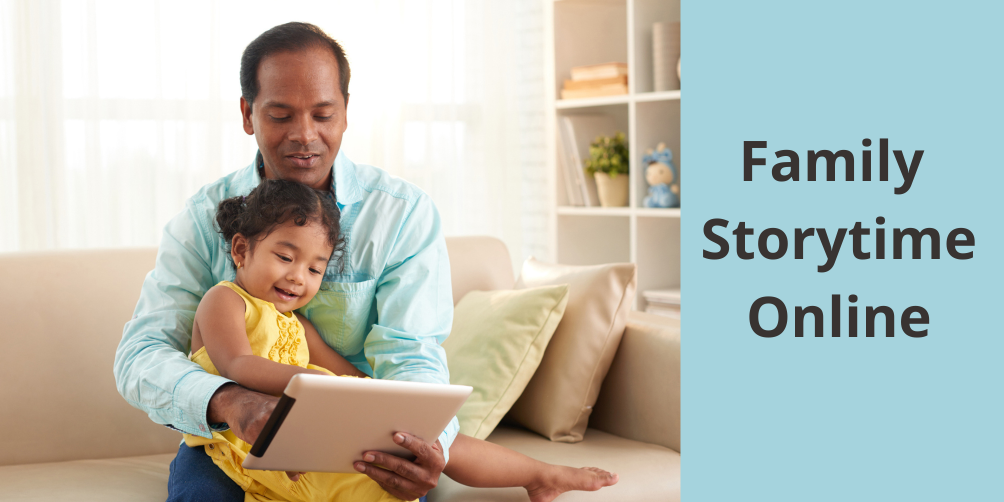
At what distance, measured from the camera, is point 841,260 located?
117 cm

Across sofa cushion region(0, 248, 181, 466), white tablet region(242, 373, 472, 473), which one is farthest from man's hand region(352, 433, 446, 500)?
sofa cushion region(0, 248, 181, 466)

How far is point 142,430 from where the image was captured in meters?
1.66

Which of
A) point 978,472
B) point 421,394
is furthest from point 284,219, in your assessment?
point 978,472

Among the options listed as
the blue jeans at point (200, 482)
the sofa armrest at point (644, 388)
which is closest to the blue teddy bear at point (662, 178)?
the sofa armrest at point (644, 388)

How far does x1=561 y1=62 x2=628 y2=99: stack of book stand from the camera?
9.12ft

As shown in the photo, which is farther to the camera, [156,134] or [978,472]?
[156,134]

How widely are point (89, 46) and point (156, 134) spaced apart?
0.29m

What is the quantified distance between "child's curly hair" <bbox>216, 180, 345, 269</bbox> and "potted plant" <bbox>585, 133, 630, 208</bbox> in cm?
163

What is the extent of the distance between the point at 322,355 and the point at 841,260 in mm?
786

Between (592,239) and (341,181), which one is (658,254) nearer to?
(592,239)

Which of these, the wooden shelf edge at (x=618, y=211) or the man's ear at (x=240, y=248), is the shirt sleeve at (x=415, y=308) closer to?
the man's ear at (x=240, y=248)

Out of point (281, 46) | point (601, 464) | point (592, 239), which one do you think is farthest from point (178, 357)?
point (592, 239)

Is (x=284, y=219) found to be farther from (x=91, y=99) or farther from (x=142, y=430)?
(x=91, y=99)

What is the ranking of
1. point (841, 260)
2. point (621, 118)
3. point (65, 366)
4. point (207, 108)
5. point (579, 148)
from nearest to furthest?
point (841, 260), point (65, 366), point (207, 108), point (579, 148), point (621, 118)
